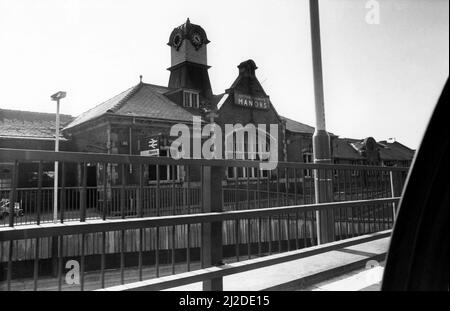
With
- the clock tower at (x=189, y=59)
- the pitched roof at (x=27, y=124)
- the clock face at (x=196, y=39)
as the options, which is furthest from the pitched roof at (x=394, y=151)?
the pitched roof at (x=27, y=124)

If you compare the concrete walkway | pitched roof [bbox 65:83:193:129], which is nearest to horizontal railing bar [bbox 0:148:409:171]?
the concrete walkway

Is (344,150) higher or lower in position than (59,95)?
lower

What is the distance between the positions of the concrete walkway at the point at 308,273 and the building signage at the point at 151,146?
15218mm

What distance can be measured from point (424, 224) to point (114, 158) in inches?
80.8

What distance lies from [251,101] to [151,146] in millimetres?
9860

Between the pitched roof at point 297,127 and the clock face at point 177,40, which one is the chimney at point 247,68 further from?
the clock face at point 177,40

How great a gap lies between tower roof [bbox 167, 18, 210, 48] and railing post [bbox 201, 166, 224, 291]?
91.6ft

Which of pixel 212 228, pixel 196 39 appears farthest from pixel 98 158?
pixel 196 39

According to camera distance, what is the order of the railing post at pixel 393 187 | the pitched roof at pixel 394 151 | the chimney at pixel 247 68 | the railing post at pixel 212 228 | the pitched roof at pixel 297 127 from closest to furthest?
the railing post at pixel 212 228, the railing post at pixel 393 187, the chimney at pixel 247 68, the pitched roof at pixel 297 127, the pitched roof at pixel 394 151

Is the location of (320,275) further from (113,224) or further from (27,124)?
(27,124)

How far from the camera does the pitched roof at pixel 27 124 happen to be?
838 inches

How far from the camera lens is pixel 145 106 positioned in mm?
20703
